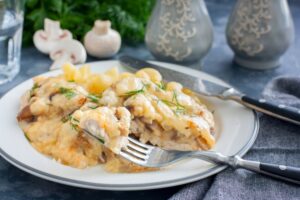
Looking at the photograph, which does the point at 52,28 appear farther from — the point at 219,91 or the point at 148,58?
the point at 219,91

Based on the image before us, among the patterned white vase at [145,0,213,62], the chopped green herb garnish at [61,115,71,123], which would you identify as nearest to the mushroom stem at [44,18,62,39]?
the patterned white vase at [145,0,213,62]

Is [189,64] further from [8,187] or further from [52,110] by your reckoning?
[8,187]

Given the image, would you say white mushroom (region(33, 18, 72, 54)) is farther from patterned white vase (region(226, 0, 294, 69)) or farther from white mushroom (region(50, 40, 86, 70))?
patterned white vase (region(226, 0, 294, 69))

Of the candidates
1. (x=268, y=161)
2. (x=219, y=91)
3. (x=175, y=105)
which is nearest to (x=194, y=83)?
(x=219, y=91)

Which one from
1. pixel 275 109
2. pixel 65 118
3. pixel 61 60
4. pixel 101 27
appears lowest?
pixel 61 60

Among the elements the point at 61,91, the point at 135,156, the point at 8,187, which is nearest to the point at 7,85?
the point at 61,91
